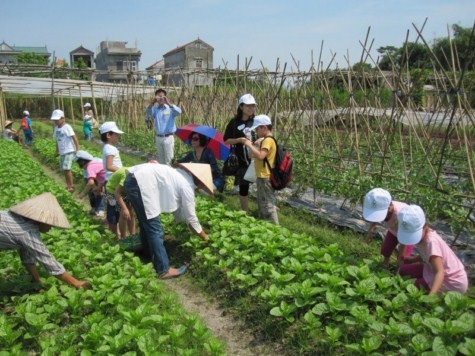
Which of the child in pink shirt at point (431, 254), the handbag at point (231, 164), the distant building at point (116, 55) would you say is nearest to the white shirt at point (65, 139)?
the handbag at point (231, 164)

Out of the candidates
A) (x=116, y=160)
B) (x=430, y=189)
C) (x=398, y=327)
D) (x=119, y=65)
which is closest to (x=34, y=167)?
(x=116, y=160)

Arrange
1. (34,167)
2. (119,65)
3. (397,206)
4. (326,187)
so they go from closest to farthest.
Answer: (397,206)
(326,187)
(34,167)
(119,65)

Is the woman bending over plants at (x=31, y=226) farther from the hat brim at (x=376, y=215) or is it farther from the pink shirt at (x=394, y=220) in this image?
the pink shirt at (x=394, y=220)

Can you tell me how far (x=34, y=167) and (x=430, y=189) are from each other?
27.6ft

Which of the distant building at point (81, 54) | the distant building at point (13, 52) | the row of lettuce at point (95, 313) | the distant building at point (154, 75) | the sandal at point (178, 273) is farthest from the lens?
the distant building at point (81, 54)

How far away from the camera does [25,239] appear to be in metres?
3.65

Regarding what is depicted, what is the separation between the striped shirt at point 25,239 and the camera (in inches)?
143

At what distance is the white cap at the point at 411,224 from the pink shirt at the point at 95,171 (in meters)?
4.54

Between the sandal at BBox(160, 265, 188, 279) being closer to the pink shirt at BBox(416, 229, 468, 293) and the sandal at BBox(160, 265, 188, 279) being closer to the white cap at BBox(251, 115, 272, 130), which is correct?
the white cap at BBox(251, 115, 272, 130)

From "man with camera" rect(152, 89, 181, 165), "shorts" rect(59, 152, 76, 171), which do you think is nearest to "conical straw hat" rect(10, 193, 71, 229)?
"shorts" rect(59, 152, 76, 171)

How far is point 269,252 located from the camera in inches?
173

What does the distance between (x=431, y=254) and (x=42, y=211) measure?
3.27 metres

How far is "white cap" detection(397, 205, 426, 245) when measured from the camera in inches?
132

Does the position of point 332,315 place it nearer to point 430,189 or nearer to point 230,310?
point 230,310
